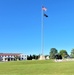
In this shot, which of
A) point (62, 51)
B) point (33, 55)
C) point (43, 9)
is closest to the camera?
point (43, 9)

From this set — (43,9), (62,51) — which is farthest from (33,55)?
(43,9)

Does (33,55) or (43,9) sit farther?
(33,55)

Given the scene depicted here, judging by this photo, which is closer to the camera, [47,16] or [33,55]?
[47,16]

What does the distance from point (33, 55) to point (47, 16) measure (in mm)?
57860

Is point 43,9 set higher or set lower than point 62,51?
higher

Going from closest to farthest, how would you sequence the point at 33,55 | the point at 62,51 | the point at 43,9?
the point at 43,9 → the point at 33,55 → the point at 62,51

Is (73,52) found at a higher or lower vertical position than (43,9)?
lower

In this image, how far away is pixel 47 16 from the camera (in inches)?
3713

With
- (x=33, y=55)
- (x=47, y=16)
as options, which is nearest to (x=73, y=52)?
(x=33, y=55)

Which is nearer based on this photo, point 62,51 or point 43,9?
point 43,9

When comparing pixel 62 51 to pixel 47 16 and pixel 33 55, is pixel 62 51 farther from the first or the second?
pixel 47 16

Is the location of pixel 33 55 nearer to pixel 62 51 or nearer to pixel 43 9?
pixel 62 51

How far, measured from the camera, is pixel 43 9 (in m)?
89.4

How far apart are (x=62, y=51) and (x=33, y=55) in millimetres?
50405
